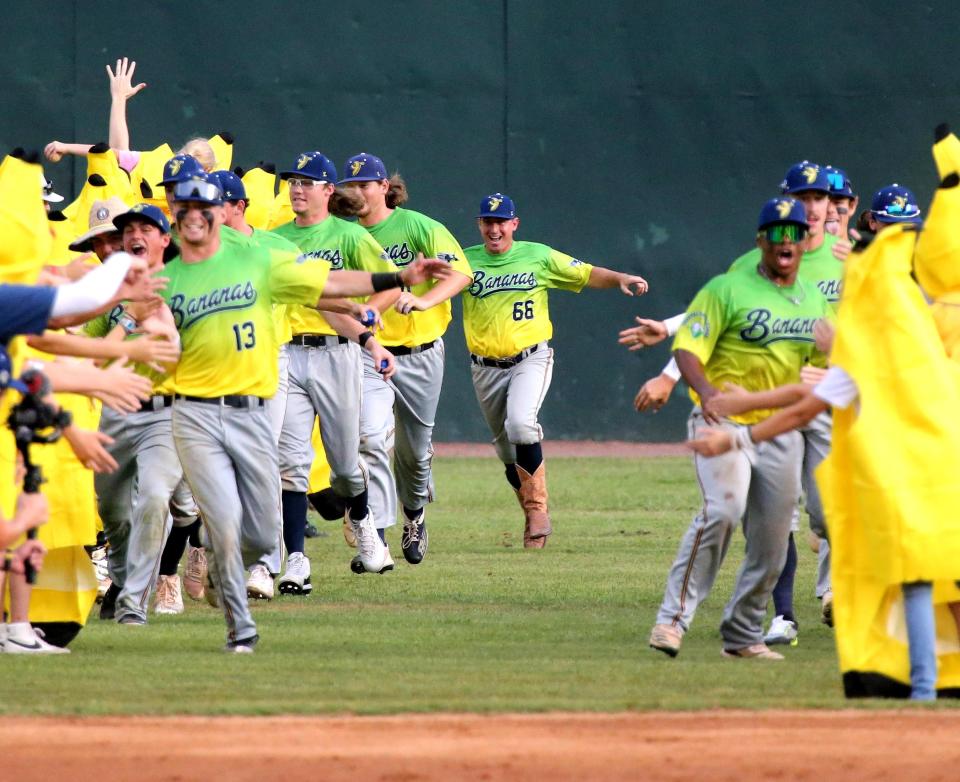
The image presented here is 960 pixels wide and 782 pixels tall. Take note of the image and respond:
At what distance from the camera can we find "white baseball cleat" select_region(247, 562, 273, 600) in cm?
1197

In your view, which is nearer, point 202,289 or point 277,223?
point 202,289

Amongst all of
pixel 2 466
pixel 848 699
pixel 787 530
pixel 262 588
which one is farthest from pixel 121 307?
pixel 848 699

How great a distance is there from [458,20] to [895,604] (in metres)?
16.9

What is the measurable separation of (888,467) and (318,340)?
5815 millimetres

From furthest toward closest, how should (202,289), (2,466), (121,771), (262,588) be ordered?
(262,588) < (202,289) < (2,466) < (121,771)

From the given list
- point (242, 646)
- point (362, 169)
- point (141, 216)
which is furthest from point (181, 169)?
point (362, 169)

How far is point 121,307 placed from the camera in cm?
1086

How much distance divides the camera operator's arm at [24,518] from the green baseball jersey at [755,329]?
11.8 feet

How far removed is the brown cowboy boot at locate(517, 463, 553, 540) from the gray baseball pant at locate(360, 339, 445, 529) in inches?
42.0

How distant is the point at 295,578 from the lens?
12.5 metres

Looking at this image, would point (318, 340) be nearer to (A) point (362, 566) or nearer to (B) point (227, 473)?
(A) point (362, 566)

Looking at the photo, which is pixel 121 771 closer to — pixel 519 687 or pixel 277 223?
pixel 519 687

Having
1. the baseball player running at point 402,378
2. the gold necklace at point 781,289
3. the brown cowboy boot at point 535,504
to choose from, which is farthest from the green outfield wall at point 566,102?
the gold necklace at point 781,289

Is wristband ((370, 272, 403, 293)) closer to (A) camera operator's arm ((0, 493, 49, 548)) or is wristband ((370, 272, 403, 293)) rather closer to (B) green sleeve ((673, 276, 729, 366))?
(B) green sleeve ((673, 276, 729, 366))
